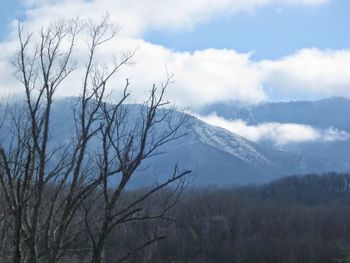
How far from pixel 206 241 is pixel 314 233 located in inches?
544

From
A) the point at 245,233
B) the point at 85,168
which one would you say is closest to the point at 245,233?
the point at 245,233

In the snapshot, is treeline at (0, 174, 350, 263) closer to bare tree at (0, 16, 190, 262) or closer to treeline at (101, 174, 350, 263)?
treeline at (101, 174, 350, 263)

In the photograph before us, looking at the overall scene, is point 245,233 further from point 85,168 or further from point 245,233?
point 85,168

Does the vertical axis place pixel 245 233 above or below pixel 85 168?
below

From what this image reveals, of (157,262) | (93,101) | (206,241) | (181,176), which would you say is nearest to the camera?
(181,176)

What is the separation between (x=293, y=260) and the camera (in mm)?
64500

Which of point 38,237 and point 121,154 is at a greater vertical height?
point 121,154

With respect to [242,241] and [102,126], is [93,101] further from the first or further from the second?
[242,241]

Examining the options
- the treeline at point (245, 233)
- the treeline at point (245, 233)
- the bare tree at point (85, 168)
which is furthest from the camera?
the treeline at point (245, 233)

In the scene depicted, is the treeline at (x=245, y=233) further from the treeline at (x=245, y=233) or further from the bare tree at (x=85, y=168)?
the bare tree at (x=85, y=168)

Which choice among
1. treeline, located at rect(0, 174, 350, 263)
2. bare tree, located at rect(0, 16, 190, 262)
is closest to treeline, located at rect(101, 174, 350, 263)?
treeline, located at rect(0, 174, 350, 263)

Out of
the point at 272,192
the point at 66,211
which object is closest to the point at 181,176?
the point at 66,211

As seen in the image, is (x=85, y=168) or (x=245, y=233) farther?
(x=245, y=233)

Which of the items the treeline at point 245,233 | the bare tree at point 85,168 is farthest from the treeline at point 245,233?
the bare tree at point 85,168
